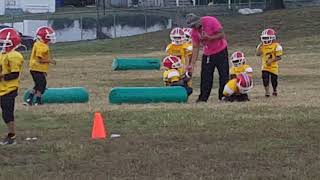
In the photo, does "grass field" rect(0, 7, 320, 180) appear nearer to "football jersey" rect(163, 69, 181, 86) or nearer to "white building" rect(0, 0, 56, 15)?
"football jersey" rect(163, 69, 181, 86)

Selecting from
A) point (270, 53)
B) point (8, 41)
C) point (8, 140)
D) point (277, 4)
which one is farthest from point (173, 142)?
point (277, 4)

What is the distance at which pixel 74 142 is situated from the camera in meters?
9.38

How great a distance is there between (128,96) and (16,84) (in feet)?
13.1

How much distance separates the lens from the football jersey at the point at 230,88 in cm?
1399

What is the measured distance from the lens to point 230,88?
46.2ft

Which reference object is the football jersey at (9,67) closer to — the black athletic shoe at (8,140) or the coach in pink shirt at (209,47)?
the black athletic shoe at (8,140)

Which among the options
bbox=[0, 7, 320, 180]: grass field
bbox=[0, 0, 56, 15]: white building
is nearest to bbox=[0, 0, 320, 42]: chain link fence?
bbox=[0, 0, 56, 15]: white building

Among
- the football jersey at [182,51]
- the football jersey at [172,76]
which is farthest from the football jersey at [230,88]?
the football jersey at [182,51]

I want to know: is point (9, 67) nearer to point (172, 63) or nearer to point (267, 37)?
point (172, 63)

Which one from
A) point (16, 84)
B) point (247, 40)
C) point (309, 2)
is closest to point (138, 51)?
point (247, 40)

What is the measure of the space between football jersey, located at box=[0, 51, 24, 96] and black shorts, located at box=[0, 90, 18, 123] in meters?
0.05

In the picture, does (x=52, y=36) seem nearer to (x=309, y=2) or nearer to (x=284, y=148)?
(x=284, y=148)

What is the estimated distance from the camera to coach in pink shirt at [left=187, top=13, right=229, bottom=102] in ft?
46.2

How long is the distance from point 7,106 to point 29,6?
6520cm
